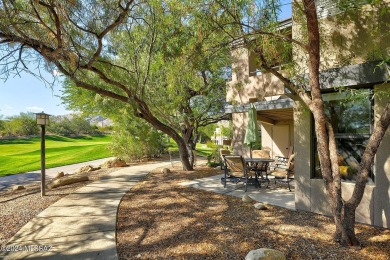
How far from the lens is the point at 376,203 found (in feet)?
14.9

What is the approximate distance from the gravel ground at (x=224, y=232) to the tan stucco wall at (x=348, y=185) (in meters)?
0.23

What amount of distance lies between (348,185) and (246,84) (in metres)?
9.11

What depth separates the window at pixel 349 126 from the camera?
4.80 metres

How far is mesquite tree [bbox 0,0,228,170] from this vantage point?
19.6 ft

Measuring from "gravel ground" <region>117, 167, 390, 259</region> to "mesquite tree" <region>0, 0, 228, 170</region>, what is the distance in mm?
4079

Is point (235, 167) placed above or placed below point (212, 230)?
above

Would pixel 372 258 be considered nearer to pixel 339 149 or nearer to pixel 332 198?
pixel 332 198

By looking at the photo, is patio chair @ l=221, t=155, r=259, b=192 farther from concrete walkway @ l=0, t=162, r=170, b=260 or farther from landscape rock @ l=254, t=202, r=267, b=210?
concrete walkway @ l=0, t=162, r=170, b=260

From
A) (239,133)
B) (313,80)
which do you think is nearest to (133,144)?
(239,133)

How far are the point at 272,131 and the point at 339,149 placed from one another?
820cm

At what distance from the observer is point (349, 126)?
5012 millimetres

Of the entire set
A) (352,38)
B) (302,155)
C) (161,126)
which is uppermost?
(352,38)

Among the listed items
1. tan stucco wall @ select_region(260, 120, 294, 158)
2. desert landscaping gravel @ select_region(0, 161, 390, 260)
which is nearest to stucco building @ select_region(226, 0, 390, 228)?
desert landscaping gravel @ select_region(0, 161, 390, 260)

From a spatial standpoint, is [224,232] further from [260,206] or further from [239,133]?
[239,133]
